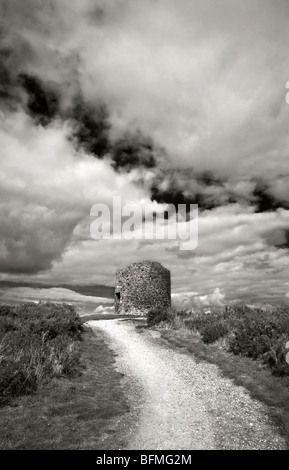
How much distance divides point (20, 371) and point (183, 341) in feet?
29.3

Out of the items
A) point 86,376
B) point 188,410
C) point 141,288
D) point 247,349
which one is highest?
point 141,288

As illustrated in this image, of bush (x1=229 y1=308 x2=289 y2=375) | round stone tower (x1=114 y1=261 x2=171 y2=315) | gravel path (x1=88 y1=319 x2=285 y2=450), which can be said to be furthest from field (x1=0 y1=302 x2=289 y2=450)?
round stone tower (x1=114 y1=261 x2=171 y2=315)

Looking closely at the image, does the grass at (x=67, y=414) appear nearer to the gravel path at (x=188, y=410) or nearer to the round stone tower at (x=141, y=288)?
the gravel path at (x=188, y=410)

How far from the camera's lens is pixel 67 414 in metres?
6.89

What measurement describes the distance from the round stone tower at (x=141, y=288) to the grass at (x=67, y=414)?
77.5ft

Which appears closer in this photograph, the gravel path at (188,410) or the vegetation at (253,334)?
the gravel path at (188,410)

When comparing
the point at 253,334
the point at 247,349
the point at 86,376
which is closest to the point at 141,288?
the point at 253,334

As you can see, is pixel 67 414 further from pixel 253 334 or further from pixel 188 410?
pixel 253 334

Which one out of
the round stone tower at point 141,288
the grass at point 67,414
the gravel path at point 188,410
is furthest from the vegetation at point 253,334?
the round stone tower at point 141,288

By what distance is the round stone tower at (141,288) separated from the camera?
33906mm

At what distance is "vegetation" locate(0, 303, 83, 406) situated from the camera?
7.83 metres

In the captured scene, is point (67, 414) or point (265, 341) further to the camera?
point (265, 341)

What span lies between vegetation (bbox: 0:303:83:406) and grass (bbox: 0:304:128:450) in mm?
160

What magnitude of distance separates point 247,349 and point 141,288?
23.3m
